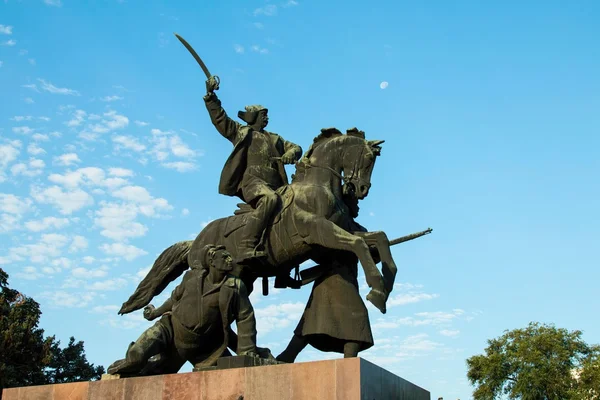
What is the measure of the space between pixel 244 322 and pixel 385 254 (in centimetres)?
220

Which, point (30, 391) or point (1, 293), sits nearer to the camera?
point (30, 391)

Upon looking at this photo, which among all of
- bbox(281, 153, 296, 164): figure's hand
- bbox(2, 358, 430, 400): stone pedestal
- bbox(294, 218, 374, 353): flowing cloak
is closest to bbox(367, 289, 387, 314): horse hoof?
bbox(294, 218, 374, 353): flowing cloak

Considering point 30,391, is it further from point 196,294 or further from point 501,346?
point 501,346

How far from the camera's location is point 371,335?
10.1m

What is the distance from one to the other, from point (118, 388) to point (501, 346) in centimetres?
3443

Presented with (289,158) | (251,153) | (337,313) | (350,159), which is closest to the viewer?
(337,313)

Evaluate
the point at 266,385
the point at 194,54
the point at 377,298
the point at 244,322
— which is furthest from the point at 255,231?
the point at 194,54

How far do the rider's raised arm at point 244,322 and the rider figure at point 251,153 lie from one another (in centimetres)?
144

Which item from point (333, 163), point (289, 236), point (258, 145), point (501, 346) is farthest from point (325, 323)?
point (501, 346)

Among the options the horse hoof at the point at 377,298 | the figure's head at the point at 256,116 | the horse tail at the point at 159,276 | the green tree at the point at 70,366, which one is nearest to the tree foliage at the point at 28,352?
the green tree at the point at 70,366

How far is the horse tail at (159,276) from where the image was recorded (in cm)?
1171

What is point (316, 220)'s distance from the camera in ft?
34.0

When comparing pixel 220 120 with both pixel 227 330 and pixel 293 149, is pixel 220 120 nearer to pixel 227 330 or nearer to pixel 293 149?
pixel 293 149

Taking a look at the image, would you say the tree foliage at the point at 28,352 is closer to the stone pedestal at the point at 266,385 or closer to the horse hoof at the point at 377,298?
the stone pedestal at the point at 266,385
